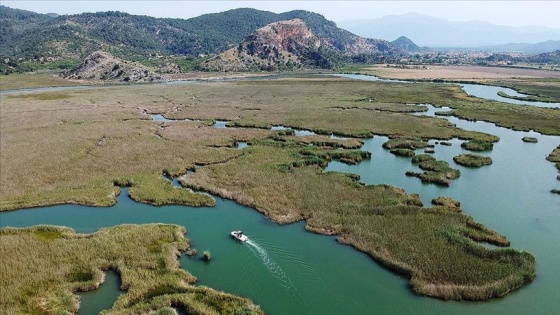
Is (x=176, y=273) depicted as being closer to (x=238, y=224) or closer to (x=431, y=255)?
(x=238, y=224)

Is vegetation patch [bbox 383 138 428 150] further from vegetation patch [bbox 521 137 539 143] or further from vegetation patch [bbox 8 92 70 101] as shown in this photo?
vegetation patch [bbox 8 92 70 101]

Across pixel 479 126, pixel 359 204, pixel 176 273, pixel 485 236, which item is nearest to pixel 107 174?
pixel 176 273

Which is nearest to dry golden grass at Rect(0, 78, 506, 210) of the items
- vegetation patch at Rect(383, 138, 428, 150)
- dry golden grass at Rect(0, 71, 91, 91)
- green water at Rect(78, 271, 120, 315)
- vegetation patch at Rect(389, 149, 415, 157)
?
vegetation patch at Rect(383, 138, 428, 150)

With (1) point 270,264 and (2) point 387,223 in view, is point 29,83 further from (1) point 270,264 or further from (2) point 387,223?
(2) point 387,223

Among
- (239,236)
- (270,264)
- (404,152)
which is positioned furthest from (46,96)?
(270,264)

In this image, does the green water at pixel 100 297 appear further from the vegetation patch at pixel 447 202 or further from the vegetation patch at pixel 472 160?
the vegetation patch at pixel 472 160

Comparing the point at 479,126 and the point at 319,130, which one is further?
the point at 479,126
